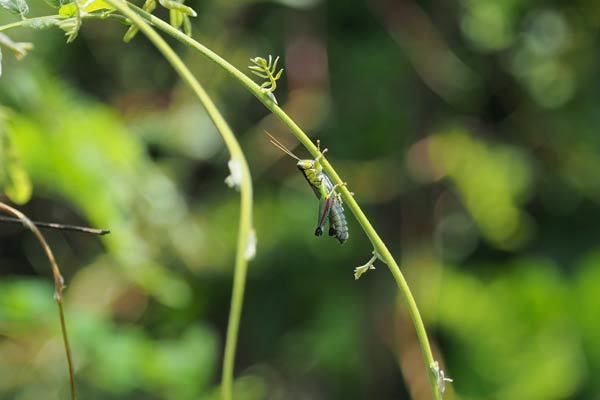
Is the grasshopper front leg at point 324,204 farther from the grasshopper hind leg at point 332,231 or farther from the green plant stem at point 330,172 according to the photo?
the green plant stem at point 330,172

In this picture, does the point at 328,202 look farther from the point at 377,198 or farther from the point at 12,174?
the point at 377,198

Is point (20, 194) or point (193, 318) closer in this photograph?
point (20, 194)

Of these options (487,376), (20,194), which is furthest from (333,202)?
(487,376)

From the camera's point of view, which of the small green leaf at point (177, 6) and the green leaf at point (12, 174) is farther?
the green leaf at point (12, 174)

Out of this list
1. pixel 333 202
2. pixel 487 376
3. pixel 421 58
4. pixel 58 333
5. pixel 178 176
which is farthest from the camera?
pixel 421 58

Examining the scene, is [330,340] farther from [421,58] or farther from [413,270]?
[421,58]

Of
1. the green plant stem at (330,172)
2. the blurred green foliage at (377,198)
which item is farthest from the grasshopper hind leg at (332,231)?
the blurred green foliage at (377,198)

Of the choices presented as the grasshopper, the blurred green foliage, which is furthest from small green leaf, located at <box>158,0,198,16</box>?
the blurred green foliage

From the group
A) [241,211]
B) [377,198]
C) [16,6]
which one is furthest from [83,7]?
[377,198]
